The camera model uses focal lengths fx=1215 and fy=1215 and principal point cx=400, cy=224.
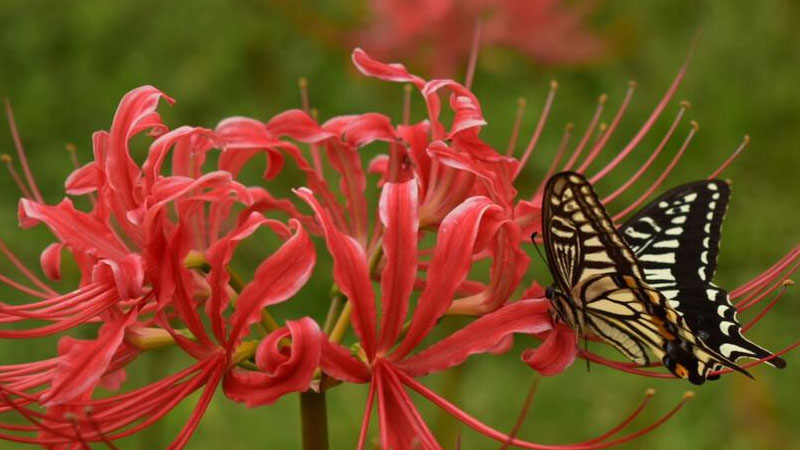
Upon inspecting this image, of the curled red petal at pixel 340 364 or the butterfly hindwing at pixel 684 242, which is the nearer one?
the curled red petal at pixel 340 364

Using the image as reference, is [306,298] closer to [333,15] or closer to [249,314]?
[333,15]

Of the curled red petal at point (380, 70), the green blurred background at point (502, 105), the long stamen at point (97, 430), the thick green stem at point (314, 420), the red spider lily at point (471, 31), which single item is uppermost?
the curled red petal at point (380, 70)

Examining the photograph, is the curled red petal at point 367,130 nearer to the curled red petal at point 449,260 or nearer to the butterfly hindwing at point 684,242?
the curled red petal at point 449,260

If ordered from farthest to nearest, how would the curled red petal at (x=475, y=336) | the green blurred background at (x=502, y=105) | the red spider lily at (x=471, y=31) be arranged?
1. the red spider lily at (x=471, y=31)
2. the green blurred background at (x=502, y=105)
3. the curled red petal at (x=475, y=336)

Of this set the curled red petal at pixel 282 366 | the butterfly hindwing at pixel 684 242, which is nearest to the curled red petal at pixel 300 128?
the curled red petal at pixel 282 366

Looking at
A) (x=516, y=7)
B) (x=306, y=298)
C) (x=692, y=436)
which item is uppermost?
(x=516, y=7)

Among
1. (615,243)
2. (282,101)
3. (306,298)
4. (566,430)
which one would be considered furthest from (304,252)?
(282,101)

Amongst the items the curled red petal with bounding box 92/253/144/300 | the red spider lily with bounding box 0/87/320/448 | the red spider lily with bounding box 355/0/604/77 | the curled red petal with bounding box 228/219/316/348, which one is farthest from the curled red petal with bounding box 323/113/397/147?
the red spider lily with bounding box 355/0/604/77
